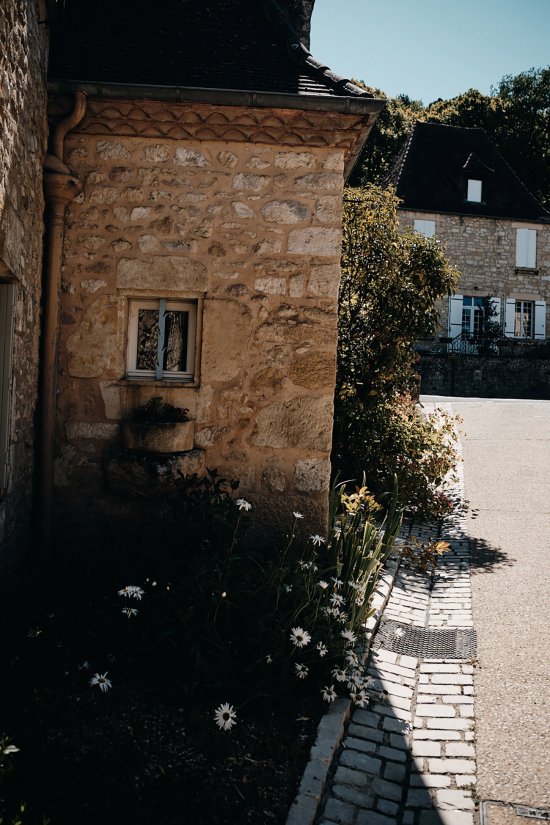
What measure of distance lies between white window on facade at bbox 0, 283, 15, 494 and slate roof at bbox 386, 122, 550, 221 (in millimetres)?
25944

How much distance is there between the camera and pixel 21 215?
14.4 feet

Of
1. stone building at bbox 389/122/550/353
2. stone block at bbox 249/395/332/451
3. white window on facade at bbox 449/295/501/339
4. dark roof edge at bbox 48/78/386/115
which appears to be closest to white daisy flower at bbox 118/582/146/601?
stone block at bbox 249/395/332/451

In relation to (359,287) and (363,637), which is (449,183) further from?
(363,637)

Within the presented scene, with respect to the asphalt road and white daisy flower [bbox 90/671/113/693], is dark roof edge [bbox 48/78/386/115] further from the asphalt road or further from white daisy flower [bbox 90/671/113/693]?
the asphalt road

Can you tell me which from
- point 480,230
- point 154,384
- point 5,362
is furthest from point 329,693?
point 480,230

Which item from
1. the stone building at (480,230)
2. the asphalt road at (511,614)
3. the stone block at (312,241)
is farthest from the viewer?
the stone building at (480,230)

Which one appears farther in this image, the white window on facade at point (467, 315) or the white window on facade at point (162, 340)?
the white window on facade at point (467, 315)

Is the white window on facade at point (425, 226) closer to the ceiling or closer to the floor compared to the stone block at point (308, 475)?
closer to the ceiling

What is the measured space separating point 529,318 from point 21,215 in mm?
28938

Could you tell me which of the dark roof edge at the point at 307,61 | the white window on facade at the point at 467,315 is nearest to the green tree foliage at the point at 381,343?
the dark roof edge at the point at 307,61

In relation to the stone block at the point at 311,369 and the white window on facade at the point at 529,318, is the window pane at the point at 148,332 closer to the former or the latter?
the stone block at the point at 311,369

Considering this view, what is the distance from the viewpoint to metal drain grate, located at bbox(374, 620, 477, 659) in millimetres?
4992

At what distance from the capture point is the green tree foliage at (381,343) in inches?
317

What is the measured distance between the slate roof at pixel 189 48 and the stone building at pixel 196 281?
1.0 inches
